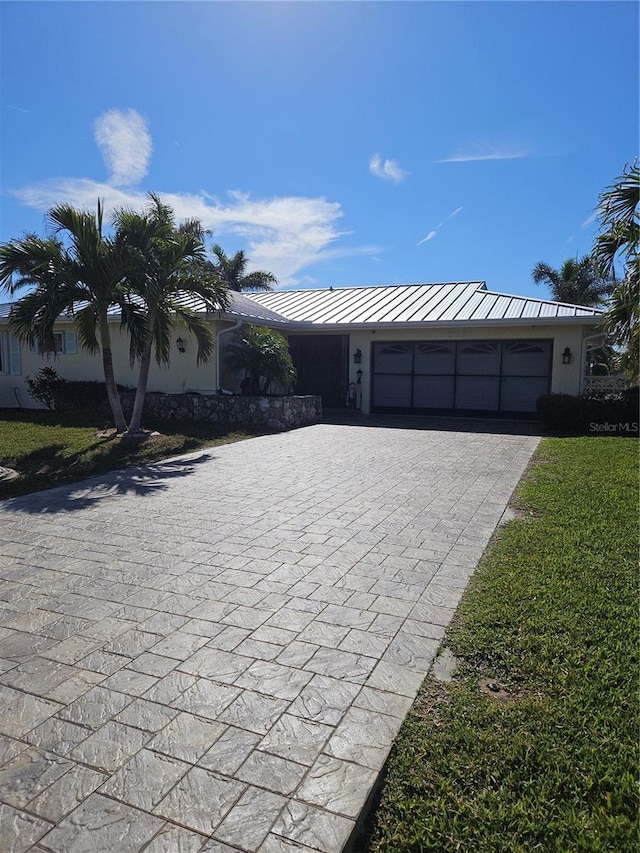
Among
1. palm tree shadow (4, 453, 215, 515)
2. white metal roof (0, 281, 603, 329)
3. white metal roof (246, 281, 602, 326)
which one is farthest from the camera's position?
white metal roof (246, 281, 602, 326)

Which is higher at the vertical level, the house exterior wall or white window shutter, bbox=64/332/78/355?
white window shutter, bbox=64/332/78/355

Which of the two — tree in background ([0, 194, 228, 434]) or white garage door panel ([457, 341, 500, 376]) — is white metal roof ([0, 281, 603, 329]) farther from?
tree in background ([0, 194, 228, 434])

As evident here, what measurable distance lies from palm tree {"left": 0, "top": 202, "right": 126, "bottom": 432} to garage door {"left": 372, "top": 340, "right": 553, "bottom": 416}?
8916 millimetres

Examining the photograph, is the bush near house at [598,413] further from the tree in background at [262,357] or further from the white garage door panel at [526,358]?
the tree in background at [262,357]

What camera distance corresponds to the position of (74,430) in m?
12.2

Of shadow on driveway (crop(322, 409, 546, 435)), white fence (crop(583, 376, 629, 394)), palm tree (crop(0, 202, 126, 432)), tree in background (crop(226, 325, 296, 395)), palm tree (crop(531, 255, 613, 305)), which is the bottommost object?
shadow on driveway (crop(322, 409, 546, 435))

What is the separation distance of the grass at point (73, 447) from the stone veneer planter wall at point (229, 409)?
590mm

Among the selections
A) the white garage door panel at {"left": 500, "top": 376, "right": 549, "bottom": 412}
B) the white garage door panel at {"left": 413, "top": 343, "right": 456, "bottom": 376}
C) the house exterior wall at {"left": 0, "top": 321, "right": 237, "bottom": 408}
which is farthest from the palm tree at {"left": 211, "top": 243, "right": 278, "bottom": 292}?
the white garage door panel at {"left": 500, "top": 376, "right": 549, "bottom": 412}

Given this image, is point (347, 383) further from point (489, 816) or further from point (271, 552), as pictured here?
point (489, 816)

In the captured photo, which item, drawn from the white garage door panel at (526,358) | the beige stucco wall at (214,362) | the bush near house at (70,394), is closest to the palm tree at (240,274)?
the beige stucco wall at (214,362)

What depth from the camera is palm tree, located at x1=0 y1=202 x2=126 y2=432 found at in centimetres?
945

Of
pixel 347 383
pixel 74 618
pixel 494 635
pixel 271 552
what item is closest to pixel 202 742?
pixel 74 618

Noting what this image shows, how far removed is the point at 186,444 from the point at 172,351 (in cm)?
520

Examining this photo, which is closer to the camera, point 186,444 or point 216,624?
point 216,624
